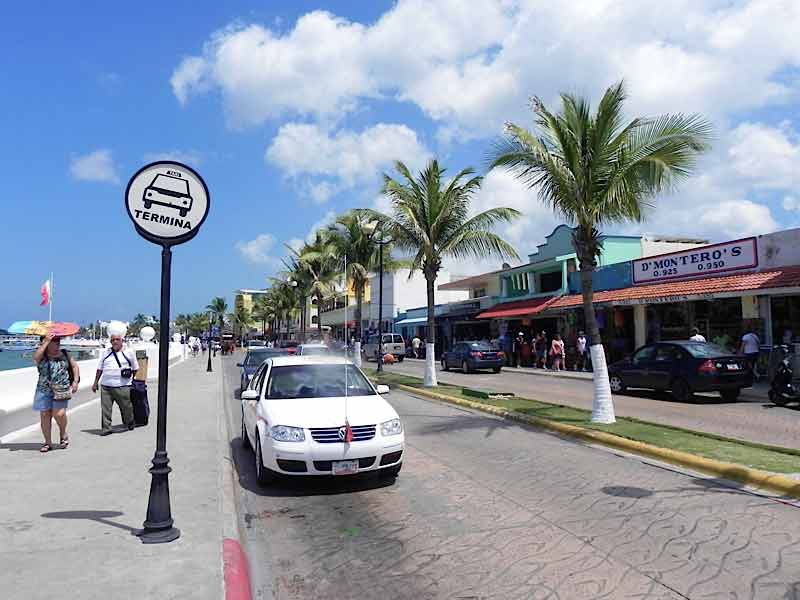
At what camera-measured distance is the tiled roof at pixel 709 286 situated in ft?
61.5

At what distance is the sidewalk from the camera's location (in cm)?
413

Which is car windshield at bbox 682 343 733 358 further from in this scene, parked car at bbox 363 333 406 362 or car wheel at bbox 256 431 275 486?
parked car at bbox 363 333 406 362

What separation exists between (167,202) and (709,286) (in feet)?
65.5

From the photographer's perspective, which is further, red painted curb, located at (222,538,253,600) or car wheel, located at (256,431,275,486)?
car wheel, located at (256,431,275,486)

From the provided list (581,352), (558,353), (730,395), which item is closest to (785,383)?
(730,395)

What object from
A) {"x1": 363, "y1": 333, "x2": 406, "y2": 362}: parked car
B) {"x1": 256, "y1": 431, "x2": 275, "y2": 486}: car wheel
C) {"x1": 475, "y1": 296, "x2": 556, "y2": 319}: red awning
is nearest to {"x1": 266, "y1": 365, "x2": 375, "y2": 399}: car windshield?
{"x1": 256, "y1": 431, "x2": 275, "y2": 486}: car wheel

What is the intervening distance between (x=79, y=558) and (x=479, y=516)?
342 cm

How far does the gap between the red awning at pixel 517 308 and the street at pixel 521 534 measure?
2298 cm

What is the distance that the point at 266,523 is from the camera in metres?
6.06

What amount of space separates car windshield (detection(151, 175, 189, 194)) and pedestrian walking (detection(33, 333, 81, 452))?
4.37 m

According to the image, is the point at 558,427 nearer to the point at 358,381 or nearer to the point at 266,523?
the point at 358,381

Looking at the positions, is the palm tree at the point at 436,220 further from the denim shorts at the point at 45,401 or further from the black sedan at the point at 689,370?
the denim shorts at the point at 45,401

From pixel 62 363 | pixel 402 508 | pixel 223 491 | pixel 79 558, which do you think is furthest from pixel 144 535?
pixel 62 363

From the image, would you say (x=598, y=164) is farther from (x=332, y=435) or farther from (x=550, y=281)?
(x=550, y=281)
